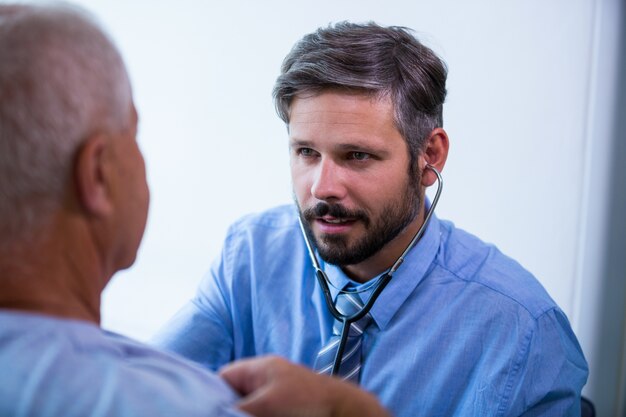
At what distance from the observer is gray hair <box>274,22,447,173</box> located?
1227 mm

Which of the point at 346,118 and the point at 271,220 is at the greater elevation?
the point at 346,118

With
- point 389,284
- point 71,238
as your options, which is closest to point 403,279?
point 389,284

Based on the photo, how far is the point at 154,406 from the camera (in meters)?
0.56

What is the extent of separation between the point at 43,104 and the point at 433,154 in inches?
35.6

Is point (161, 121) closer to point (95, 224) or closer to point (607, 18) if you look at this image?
point (607, 18)

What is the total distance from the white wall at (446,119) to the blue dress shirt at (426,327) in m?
0.44

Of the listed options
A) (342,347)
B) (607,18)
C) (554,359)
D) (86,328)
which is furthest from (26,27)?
(607,18)

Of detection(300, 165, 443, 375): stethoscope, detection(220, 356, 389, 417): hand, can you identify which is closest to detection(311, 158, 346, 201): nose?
detection(300, 165, 443, 375): stethoscope

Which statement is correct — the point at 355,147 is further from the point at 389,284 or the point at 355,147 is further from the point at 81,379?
the point at 81,379

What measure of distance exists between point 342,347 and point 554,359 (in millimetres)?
368

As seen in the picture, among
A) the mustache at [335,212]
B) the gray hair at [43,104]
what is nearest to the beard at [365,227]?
the mustache at [335,212]

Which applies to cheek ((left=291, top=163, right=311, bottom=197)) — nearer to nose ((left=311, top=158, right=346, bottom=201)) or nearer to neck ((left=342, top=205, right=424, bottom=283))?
nose ((left=311, top=158, right=346, bottom=201))

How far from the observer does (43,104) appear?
0.58 meters

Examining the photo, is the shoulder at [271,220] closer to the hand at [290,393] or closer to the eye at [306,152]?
the eye at [306,152]
